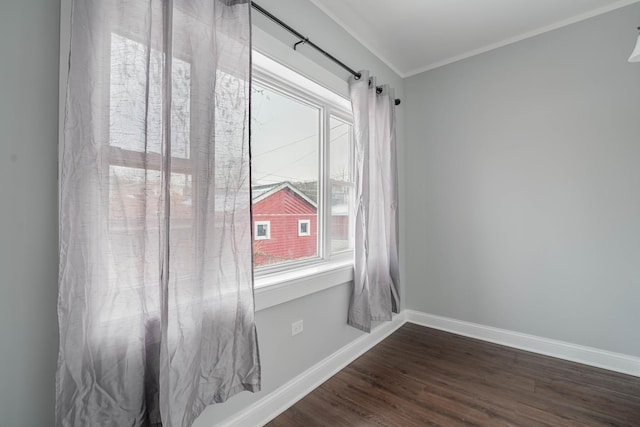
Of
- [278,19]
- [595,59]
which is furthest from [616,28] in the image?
[278,19]

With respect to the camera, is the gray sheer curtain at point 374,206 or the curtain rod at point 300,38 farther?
the gray sheer curtain at point 374,206

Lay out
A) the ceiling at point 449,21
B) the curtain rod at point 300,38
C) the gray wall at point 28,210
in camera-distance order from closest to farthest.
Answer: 1. the gray wall at point 28,210
2. the curtain rod at point 300,38
3. the ceiling at point 449,21

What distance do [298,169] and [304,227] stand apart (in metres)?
0.46

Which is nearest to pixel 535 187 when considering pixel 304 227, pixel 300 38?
pixel 304 227

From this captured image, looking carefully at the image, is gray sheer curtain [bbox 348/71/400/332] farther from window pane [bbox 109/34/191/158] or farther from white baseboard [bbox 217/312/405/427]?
window pane [bbox 109/34/191/158]

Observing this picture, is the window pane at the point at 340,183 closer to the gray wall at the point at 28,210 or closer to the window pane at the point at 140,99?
the window pane at the point at 140,99

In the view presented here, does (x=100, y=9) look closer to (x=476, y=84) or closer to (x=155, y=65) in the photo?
(x=155, y=65)

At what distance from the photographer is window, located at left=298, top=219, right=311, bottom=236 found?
2.21m

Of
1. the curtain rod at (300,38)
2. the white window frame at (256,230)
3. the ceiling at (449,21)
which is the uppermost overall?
the ceiling at (449,21)

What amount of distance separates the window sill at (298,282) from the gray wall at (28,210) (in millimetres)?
879

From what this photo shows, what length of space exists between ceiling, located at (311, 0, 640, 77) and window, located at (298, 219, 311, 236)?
1.57 m

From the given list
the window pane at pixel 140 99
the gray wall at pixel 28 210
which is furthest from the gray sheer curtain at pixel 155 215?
the gray wall at pixel 28 210

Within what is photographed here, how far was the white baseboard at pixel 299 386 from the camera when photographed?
160 centimetres

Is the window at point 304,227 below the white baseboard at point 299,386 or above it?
above
